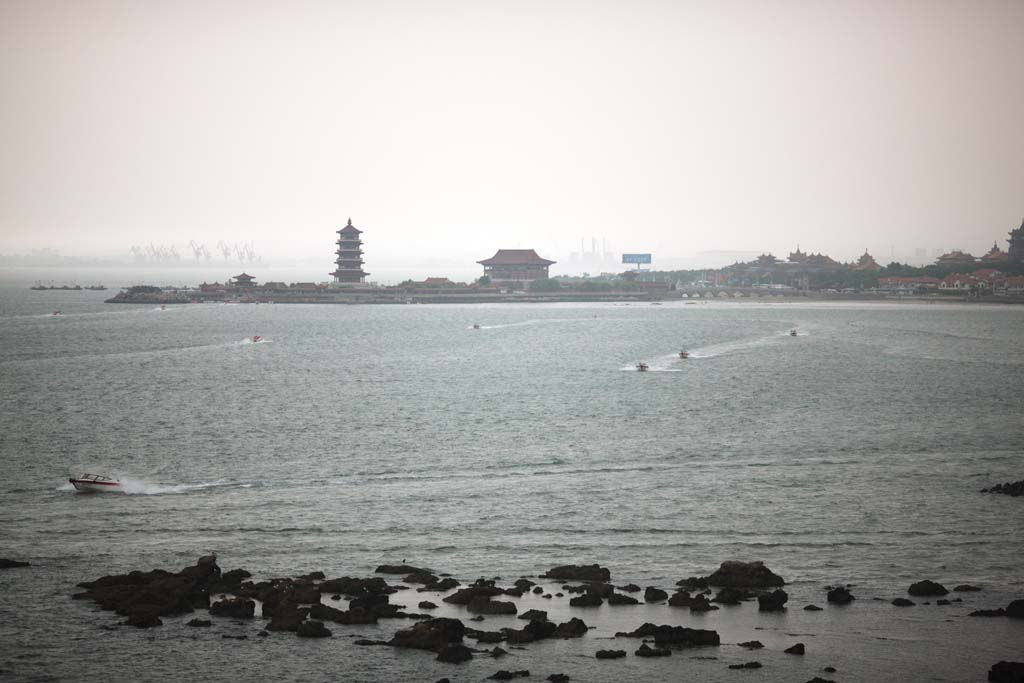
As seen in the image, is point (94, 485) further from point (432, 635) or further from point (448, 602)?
point (432, 635)

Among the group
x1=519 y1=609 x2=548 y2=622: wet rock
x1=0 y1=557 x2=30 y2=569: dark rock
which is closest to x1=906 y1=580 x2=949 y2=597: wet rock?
x1=519 y1=609 x2=548 y2=622: wet rock

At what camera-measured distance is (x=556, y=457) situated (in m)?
38.5

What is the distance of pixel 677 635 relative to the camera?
65.8 feet

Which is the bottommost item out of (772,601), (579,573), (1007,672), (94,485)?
(1007,672)

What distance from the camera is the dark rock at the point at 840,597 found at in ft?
73.0

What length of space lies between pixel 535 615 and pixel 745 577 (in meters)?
5.12

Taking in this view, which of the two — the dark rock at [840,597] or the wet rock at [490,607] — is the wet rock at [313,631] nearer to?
the wet rock at [490,607]

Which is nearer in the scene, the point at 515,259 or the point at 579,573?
the point at 579,573

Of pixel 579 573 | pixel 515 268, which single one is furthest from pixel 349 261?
pixel 579 573

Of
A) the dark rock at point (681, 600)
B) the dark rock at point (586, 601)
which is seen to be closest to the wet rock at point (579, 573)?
the dark rock at point (586, 601)

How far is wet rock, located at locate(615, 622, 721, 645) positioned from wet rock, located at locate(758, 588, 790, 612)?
1992 millimetres

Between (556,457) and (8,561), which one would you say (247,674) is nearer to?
(8,561)

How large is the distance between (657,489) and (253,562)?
1312 cm

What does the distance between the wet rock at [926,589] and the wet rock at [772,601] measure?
2.93 m
